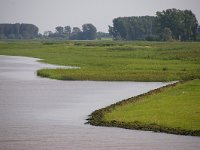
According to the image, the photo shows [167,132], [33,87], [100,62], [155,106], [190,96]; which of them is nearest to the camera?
[167,132]

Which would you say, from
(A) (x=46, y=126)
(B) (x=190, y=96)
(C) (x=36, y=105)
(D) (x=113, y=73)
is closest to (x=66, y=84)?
(D) (x=113, y=73)

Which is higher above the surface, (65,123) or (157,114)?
(157,114)

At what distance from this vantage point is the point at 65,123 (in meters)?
35.6

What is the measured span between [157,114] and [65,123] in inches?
245

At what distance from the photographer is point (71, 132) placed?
107 ft

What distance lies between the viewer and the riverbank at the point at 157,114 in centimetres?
3238

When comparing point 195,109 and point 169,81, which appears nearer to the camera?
point 195,109

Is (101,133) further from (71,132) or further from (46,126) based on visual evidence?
(46,126)

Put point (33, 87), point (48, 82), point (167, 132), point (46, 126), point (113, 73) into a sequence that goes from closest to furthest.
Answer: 1. point (167, 132)
2. point (46, 126)
3. point (33, 87)
4. point (48, 82)
5. point (113, 73)

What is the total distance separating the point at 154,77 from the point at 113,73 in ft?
21.4

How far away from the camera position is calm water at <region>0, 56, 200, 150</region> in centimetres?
2944

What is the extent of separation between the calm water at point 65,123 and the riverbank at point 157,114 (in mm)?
916

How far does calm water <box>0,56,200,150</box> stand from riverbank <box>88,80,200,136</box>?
3.00 feet

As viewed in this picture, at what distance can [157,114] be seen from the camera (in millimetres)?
35531
